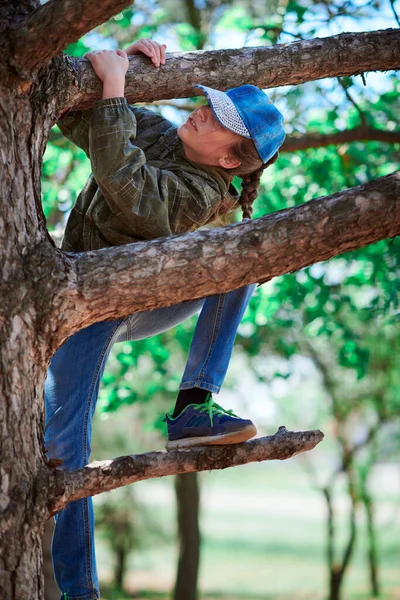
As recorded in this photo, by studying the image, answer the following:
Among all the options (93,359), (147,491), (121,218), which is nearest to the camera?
(121,218)

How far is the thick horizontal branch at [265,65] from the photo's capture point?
95.6 inches

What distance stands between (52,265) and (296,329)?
7.96 m

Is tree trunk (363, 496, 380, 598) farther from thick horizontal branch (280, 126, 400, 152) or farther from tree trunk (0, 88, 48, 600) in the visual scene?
tree trunk (0, 88, 48, 600)

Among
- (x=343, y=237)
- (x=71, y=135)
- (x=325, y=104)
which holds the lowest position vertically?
(x=343, y=237)

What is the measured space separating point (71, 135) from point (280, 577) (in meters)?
13.1

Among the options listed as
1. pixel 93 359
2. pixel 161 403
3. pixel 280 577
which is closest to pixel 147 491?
pixel 280 577

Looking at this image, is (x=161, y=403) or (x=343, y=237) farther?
(x=161, y=403)

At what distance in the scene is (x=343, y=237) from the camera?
189 cm

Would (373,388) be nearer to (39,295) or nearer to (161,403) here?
(161,403)

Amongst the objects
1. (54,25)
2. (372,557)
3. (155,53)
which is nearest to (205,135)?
(155,53)

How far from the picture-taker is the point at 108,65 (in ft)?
7.38

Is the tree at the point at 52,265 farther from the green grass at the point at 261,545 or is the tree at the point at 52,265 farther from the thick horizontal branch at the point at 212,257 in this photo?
the green grass at the point at 261,545

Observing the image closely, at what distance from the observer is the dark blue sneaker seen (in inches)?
86.4

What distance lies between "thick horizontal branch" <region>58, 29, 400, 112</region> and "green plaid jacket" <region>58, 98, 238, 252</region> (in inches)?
5.7
